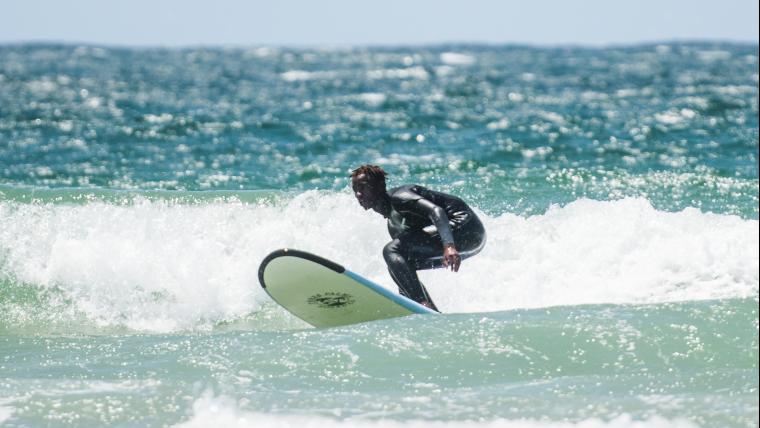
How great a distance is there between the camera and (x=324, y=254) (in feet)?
36.3

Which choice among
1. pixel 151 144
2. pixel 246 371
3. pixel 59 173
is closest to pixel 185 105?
pixel 151 144

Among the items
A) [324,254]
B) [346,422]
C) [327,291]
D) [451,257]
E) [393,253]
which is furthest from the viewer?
[324,254]

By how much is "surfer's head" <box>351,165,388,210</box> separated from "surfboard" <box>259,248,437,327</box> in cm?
52

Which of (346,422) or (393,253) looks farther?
(393,253)

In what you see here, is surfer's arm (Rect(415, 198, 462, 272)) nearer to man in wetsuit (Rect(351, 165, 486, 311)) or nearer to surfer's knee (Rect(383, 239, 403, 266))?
man in wetsuit (Rect(351, 165, 486, 311))

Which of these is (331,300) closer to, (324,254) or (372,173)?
(372,173)

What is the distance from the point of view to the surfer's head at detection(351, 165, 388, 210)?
25.5 ft

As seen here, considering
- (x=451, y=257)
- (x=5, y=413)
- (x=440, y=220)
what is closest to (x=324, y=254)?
(x=440, y=220)

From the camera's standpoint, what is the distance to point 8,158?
18266 mm

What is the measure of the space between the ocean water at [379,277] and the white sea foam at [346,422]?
16 millimetres

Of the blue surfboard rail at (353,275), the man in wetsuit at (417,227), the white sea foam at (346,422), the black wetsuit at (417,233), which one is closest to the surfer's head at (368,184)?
the man in wetsuit at (417,227)

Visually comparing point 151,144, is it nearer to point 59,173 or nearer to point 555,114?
point 59,173

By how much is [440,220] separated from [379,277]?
3159 millimetres

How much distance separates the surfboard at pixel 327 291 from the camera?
8.01 meters
